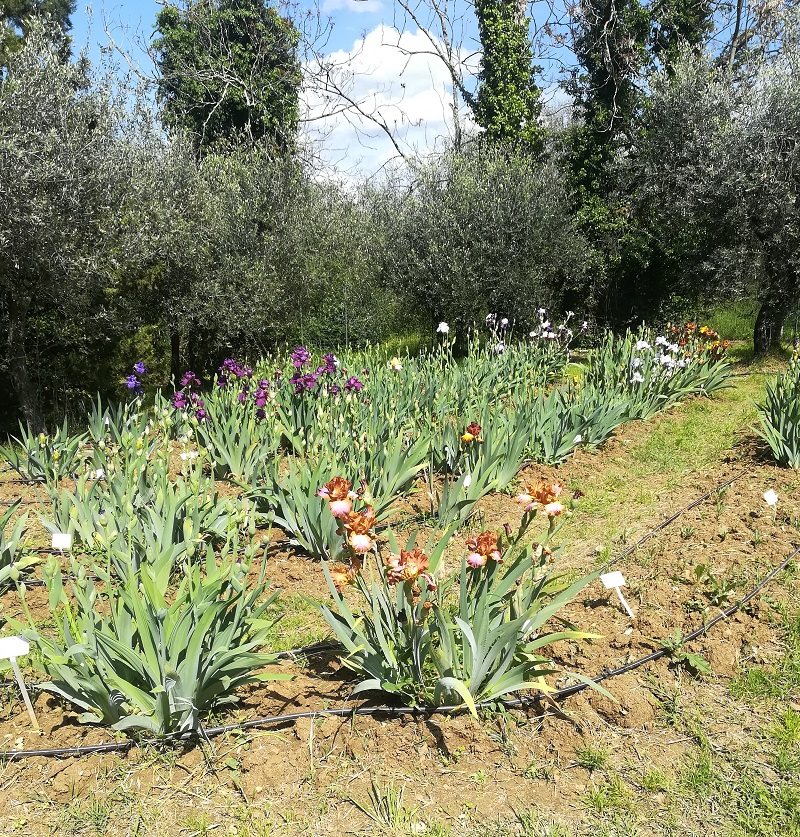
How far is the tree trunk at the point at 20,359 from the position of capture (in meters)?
7.00

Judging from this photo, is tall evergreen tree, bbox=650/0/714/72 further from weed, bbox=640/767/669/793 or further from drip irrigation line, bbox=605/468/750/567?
weed, bbox=640/767/669/793

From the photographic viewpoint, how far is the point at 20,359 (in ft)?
24.0

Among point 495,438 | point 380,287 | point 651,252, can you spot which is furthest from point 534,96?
point 495,438

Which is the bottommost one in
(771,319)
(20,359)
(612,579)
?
(612,579)

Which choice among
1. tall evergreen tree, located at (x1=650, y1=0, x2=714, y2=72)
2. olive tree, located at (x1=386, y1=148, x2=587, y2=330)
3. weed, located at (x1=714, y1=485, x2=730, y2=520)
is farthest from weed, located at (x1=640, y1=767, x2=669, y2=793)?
tall evergreen tree, located at (x1=650, y1=0, x2=714, y2=72)

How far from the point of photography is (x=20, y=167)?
19.4 feet

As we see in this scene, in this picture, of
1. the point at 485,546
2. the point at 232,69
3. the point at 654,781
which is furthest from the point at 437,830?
the point at 232,69

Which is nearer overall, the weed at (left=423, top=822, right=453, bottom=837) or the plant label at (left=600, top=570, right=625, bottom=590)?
the weed at (left=423, top=822, right=453, bottom=837)

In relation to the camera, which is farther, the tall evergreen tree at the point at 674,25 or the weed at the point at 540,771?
the tall evergreen tree at the point at 674,25

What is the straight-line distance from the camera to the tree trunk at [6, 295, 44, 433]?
7.00 metres

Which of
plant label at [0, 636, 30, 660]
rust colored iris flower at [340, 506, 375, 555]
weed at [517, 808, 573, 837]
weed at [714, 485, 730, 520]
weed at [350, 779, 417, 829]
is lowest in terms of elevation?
weed at [517, 808, 573, 837]

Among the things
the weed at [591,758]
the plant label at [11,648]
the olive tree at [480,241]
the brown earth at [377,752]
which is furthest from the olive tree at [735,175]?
the plant label at [11,648]

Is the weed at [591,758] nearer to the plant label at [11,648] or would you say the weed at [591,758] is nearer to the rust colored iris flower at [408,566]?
the rust colored iris flower at [408,566]

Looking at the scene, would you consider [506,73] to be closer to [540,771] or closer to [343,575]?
[343,575]
